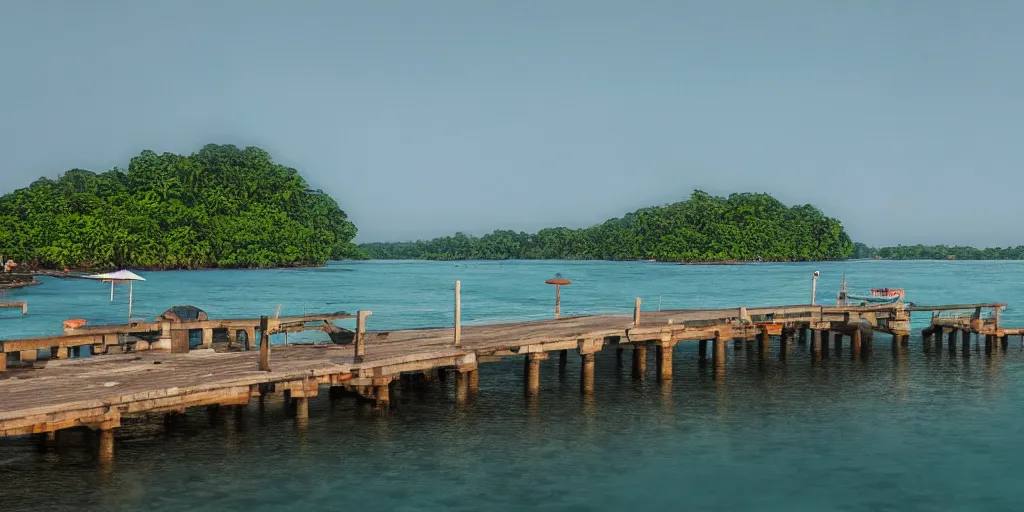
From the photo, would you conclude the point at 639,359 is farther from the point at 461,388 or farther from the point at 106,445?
the point at 106,445

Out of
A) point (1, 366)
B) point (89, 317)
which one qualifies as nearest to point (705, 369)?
point (1, 366)

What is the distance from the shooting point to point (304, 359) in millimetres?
23109

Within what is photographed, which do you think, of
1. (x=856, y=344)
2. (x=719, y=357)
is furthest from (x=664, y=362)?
(x=856, y=344)

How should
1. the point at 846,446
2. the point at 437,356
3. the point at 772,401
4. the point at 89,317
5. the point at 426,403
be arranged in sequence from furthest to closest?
the point at 89,317 < the point at 772,401 < the point at 426,403 < the point at 437,356 < the point at 846,446

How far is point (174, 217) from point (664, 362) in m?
142

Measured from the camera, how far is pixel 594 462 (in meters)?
19.6

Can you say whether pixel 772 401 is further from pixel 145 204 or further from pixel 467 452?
pixel 145 204

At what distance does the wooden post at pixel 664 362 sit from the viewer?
28.7 metres

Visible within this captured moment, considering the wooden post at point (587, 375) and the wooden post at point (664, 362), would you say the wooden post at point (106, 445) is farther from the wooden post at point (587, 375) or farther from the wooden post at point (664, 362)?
the wooden post at point (664, 362)

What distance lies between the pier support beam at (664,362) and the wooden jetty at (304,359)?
40 mm

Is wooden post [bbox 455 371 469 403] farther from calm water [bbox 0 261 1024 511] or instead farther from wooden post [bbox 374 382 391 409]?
wooden post [bbox 374 382 391 409]

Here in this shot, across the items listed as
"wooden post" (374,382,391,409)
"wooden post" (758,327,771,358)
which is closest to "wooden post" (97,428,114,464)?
"wooden post" (374,382,391,409)

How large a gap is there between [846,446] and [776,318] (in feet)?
40.4

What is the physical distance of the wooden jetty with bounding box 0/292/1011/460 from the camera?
1731 cm
